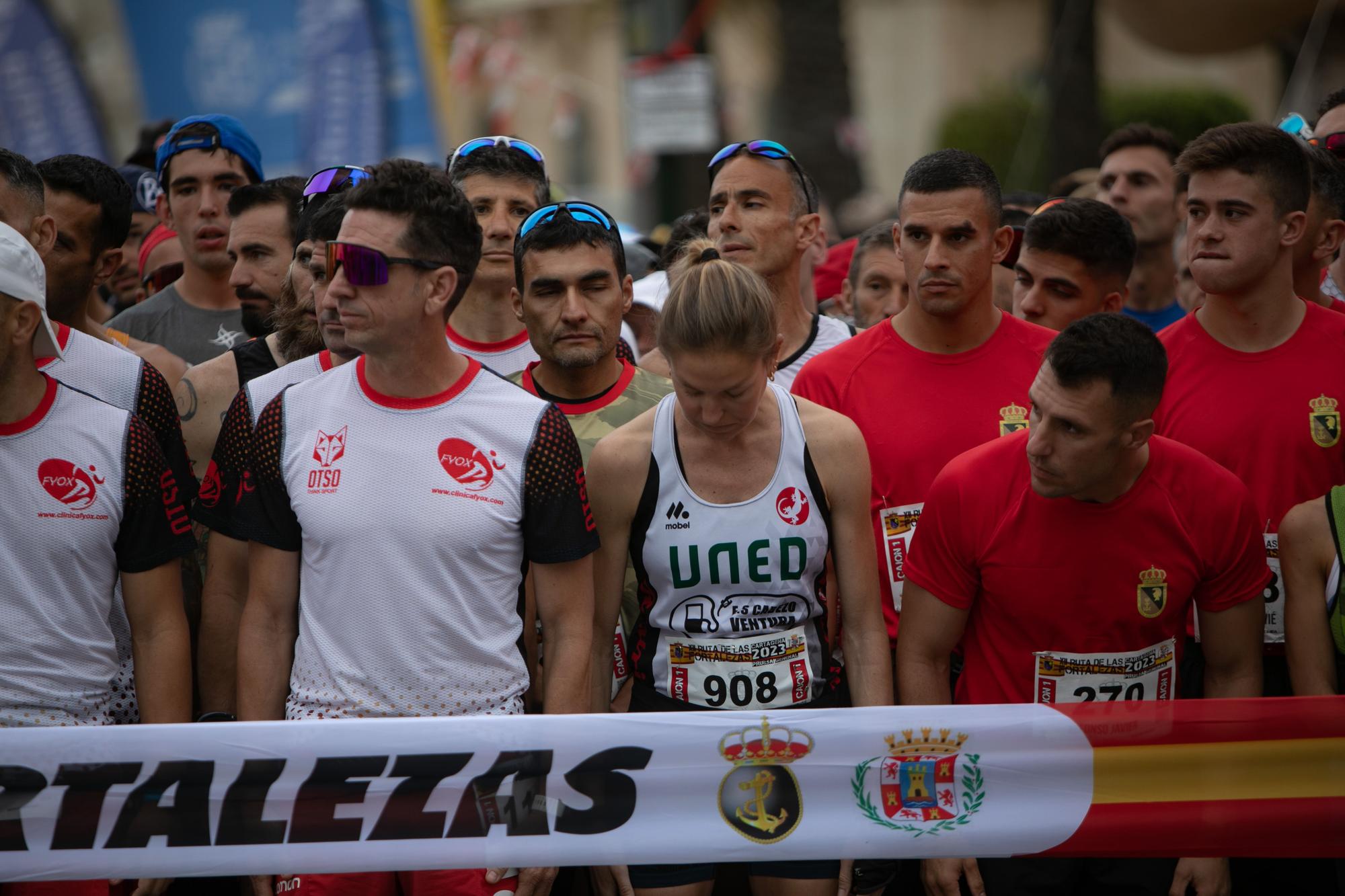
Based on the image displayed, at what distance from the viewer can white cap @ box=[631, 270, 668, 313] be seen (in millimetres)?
6160

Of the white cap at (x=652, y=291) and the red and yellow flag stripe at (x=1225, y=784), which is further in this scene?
the white cap at (x=652, y=291)

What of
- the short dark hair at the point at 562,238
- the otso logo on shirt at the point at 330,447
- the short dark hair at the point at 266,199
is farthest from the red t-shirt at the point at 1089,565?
the short dark hair at the point at 266,199

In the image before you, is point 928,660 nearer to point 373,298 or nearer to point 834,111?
point 373,298

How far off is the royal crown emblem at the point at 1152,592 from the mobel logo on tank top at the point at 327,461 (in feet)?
7.47

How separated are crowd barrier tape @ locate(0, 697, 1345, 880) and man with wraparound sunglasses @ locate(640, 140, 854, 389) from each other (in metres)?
2.16

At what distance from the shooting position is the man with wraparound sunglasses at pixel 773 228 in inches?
214

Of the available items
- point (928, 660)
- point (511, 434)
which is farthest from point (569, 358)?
point (928, 660)

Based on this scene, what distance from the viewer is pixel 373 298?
139 inches

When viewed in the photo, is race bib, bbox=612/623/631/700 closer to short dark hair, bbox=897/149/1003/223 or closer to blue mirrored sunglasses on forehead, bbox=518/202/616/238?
blue mirrored sunglasses on forehead, bbox=518/202/616/238

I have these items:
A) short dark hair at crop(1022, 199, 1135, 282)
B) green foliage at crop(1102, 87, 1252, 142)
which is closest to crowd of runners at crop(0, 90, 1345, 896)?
short dark hair at crop(1022, 199, 1135, 282)

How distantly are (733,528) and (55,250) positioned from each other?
2.67 m

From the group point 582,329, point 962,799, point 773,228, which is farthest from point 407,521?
point 773,228

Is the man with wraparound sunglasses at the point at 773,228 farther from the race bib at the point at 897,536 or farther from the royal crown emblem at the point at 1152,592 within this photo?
the royal crown emblem at the point at 1152,592

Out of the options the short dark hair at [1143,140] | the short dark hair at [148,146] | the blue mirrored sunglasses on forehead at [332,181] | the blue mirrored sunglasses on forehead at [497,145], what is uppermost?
the short dark hair at [148,146]
